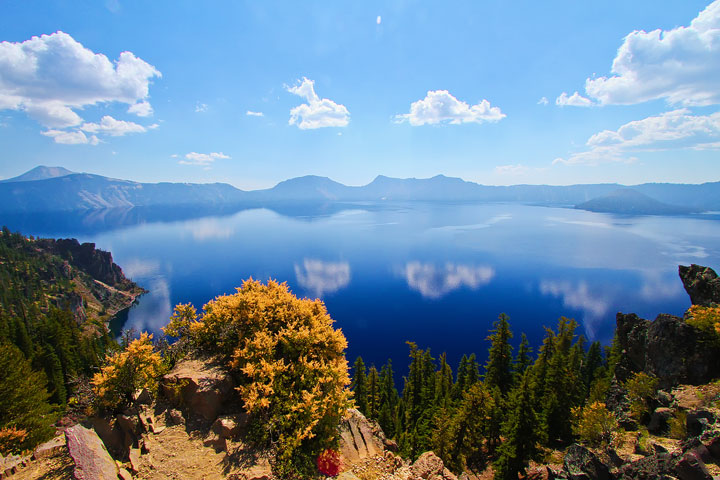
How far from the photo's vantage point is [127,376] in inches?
524

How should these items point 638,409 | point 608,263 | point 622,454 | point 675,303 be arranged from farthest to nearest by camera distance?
1. point 608,263
2. point 675,303
3. point 638,409
4. point 622,454

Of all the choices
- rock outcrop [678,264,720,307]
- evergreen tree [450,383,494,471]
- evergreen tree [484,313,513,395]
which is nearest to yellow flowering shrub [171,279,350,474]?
evergreen tree [450,383,494,471]

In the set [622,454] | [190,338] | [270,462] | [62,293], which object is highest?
[190,338]

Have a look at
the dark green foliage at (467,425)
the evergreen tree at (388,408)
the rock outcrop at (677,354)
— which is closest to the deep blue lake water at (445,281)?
the evergreen tree at (388,408)

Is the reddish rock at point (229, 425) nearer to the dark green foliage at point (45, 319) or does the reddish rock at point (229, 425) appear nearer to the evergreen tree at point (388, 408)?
the dark green foliage at point (45, 319)

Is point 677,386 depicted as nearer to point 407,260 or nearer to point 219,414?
point 219,414

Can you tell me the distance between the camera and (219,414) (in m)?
13.5

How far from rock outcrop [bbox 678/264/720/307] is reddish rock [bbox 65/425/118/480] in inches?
1465

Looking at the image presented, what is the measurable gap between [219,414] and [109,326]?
128014 millimetres

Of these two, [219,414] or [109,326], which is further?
[109,326]

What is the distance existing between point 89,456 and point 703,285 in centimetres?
4046

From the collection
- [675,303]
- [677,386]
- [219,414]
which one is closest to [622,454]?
[677,386]

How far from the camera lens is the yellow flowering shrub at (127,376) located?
12844 millimetres

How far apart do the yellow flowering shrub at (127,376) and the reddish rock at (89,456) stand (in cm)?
127
